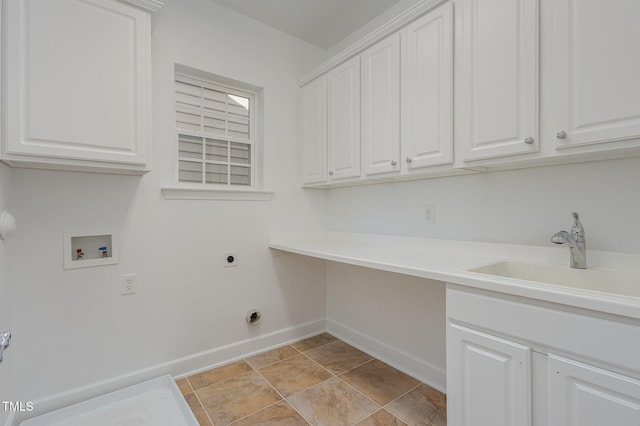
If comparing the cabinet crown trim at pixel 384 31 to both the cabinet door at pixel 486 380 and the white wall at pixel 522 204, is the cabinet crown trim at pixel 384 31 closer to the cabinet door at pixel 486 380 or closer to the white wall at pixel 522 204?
the white wall at pixel 522 204

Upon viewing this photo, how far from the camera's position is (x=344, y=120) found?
89.7 inches

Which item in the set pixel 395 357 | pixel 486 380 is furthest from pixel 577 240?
pixel 395 357

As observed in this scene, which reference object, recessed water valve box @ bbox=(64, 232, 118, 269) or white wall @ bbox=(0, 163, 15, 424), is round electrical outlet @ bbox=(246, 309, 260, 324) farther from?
white wall @ bbox=(0, 163, 15, 424)

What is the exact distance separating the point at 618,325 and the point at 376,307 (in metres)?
1.64

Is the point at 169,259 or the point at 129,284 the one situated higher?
the point at 169,259

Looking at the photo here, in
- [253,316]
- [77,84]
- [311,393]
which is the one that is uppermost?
[77,84]

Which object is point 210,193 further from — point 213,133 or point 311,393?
point 311,393

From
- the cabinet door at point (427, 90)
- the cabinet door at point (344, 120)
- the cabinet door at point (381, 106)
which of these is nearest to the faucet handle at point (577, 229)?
the cabinet door at point (427, 90)

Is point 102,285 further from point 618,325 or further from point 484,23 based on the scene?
point 484,23

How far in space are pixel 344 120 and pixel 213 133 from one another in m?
1.05

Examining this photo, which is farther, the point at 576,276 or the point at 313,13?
the point at 313,13

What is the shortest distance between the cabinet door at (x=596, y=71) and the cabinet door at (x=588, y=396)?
0.84m

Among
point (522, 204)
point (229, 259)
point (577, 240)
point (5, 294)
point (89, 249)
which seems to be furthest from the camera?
point (229, 259)

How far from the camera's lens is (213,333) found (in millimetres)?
2283
